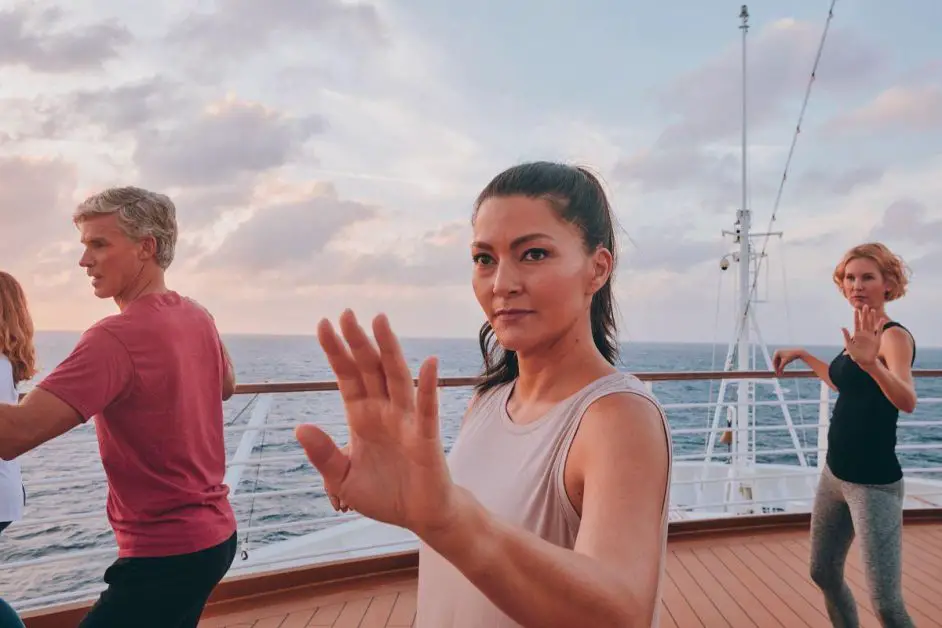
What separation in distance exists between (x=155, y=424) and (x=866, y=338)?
1.71 metres

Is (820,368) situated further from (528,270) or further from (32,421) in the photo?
(32,421)

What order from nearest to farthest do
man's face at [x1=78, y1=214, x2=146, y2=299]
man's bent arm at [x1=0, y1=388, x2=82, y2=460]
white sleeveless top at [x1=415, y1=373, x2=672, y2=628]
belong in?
white sleeveless top at [x1=415, y1=373, x2=672, y2=628] → man's bent arm at [x1=0, y1=388, x2=82, y2=460] → man's face at [x1=78, y1=214, x2=146, y2=299]

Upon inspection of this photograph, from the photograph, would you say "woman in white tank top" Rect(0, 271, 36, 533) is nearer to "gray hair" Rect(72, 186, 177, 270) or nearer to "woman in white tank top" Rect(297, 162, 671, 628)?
"gray hair" Rect(72, 186, 177, 270)

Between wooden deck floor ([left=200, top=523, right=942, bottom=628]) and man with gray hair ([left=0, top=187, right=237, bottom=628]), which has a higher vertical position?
man with gray hair ([left=0, top=187, right=237, bottom=628])

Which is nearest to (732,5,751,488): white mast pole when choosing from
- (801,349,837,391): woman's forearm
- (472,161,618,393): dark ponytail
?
(801,349,837,391): woman's forearm

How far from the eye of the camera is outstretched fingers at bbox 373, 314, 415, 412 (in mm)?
384

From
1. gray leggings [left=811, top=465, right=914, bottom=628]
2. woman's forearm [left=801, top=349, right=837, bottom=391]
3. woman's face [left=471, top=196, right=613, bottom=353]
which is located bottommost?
gray leggings [left=811, top=465, right=914, bottom=628]

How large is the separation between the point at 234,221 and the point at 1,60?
16267 mm

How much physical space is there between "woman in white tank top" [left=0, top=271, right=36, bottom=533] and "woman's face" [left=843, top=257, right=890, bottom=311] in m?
2.20

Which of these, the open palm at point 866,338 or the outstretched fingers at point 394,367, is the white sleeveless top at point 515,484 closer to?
the outstretched fingers at point 394,367

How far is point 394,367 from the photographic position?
15.4 inches

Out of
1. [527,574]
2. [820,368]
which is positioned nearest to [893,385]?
[820,368]

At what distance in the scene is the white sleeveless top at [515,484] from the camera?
0.56 metres

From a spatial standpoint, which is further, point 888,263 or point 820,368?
point 820,368
